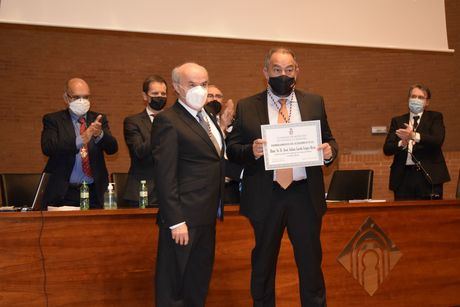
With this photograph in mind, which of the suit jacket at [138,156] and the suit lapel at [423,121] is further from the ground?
the suit lapel at [423,121]

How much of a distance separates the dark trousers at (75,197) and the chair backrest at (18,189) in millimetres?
276

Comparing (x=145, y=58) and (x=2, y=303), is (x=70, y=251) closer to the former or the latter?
(x=2, y=303)

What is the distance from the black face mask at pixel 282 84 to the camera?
368 centimetres

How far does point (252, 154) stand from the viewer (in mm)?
3662

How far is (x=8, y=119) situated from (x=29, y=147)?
45cm

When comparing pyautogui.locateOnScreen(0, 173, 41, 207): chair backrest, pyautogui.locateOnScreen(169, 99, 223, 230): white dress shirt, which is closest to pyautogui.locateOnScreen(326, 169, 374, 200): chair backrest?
pyautogui.locateOnScreen(169, 99, 223, 230): white dress shirt

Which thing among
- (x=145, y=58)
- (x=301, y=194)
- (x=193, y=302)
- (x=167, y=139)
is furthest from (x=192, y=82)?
(x=145, y=58)

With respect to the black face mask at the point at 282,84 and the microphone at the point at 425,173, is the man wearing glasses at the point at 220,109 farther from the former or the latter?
the microphone at the point at 425,173

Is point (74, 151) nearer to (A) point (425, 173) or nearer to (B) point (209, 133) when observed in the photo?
(B) point (209, 133)

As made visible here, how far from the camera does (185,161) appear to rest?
3.46 meters

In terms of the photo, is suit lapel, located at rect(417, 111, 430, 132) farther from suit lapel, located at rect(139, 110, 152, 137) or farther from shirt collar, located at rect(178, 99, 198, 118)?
shirt collar, located at rect(178, 99, 198, 118)

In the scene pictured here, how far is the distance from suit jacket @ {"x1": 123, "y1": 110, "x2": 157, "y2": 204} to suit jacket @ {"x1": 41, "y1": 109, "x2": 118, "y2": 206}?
0.20 meters

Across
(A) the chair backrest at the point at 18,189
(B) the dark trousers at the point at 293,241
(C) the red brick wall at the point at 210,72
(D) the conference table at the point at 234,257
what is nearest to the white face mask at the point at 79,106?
(A) the chair backrest at the point at 18,189

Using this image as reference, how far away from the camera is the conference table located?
3.94m
